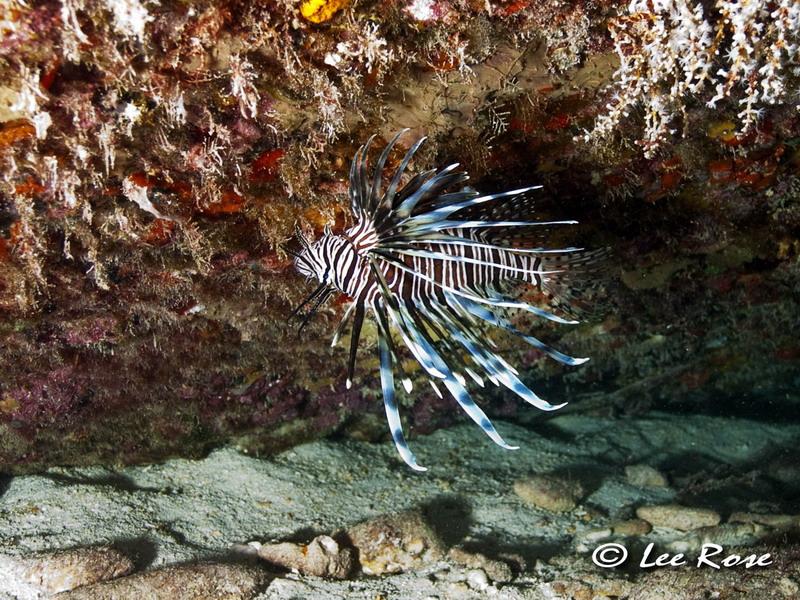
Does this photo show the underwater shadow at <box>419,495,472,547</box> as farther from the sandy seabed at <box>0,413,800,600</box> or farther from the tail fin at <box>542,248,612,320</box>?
the tail fin at <box>542,248,612,320</box>

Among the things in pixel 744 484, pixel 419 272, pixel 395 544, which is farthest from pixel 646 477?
pixel 419 272

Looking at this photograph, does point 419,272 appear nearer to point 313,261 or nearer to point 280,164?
point 313,261

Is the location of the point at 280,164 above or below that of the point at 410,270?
above

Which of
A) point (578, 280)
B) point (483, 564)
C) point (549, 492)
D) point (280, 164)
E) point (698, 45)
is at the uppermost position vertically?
point (698, 45)

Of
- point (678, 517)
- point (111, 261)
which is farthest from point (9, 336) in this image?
point (678, 517)

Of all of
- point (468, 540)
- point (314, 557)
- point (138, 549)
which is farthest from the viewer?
point (468, 540)

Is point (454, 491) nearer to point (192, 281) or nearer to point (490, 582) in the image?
point (490, 582)

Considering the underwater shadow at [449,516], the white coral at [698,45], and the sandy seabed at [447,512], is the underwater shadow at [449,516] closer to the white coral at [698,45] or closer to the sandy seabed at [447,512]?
the sandy seabed at [447,512]

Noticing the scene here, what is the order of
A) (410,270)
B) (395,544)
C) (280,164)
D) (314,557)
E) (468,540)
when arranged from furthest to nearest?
1. (468,540)
2. (395,544)
3. (314,557)
4. (280,164)
5. (410,270)
